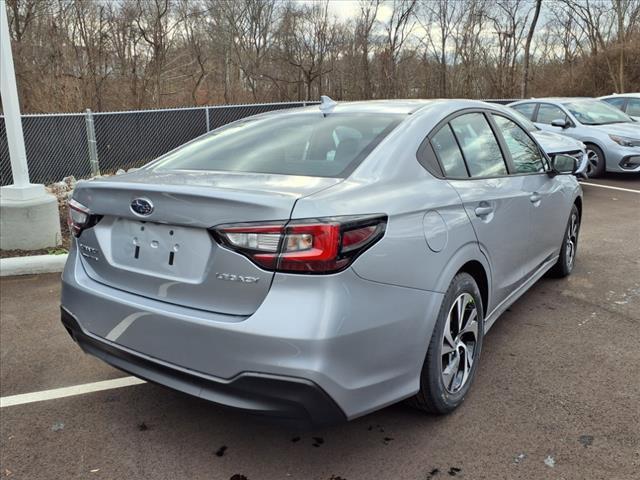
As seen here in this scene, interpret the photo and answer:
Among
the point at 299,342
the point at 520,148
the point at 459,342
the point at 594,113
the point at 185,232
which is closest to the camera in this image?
the point at 299,342

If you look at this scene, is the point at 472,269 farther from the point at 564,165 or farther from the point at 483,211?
the point at 564,165

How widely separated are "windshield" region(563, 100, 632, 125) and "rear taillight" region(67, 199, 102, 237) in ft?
32.9

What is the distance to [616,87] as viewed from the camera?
845 inches

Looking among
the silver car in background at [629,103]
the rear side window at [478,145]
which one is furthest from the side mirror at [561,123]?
the rear side window at [478,145]

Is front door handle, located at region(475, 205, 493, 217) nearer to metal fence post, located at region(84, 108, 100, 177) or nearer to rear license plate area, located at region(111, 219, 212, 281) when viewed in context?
rear license plate area, located at region(111, 219, 212, 281)

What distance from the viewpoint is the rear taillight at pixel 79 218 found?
2.55 meters

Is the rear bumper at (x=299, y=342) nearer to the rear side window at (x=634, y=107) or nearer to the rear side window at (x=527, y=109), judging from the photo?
the rear side window at (x=527, y=109)

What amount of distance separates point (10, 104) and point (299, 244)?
4.98 m

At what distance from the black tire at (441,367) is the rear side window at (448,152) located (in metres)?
0.56

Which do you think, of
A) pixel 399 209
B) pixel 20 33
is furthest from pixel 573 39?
pixel 399 209

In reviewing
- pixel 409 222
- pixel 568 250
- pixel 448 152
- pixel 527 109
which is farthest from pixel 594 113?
pixel 409 222

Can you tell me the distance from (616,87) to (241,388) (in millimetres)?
23705

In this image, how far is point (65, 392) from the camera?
313 cm

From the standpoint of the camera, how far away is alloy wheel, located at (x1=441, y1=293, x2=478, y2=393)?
267 centimetres
